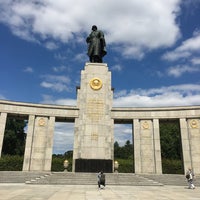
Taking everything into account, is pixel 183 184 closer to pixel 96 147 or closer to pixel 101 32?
pixel 96 147

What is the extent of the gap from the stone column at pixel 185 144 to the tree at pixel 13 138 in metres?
37.5

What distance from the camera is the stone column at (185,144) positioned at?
28062 mm

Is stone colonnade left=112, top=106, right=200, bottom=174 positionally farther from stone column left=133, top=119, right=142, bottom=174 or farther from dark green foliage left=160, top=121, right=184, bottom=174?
dark green foliage left=160, top=121, right=184, bottom=174

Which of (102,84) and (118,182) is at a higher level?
(102,84)

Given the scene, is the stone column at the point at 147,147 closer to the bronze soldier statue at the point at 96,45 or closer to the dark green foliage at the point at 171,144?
the bronze soldier statue at the point at 96,45

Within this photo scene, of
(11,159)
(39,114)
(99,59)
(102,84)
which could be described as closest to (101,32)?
(99,59)

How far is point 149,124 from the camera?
30.4 meters

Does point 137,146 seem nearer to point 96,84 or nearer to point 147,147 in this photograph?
point 147,147

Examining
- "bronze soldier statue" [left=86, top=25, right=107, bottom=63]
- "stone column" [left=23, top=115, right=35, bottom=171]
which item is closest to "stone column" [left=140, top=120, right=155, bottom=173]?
"bronze soldier statue" [left=86, top=25, right=107, bottom=63]

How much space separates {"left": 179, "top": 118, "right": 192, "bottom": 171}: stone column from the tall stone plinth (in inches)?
366

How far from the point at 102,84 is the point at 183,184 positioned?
1453cm

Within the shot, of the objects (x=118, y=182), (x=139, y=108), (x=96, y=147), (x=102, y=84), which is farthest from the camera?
(x=139, y=108)

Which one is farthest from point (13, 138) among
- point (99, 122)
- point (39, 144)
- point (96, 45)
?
point (96, 45)

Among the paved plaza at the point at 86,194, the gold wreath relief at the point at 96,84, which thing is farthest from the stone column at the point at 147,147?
the paved plaza at the point at 86,194
